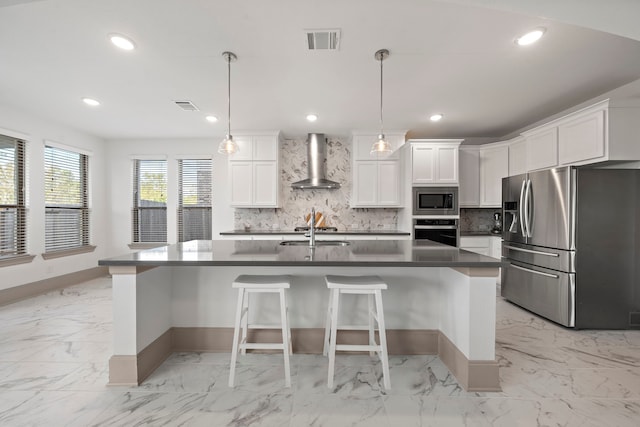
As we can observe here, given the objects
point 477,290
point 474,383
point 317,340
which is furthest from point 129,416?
point 477,290

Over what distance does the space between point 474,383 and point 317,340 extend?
1134 mm

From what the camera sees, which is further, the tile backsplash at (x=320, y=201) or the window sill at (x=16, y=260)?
the tile backsplash at (x=320, y=201)

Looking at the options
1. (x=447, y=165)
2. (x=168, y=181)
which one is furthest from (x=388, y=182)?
(x=168, y=181)

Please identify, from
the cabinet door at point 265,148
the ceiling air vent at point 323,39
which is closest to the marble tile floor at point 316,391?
→ the ceiling air vent at point 323,39

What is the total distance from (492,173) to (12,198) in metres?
6.91

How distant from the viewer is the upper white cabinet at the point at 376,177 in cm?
468

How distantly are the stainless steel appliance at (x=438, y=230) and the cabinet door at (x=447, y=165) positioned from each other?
0.61 meters

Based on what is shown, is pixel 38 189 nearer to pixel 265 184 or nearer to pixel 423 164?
pixel 265 184

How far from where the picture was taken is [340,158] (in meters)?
5.12

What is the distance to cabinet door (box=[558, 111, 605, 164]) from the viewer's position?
2664mm

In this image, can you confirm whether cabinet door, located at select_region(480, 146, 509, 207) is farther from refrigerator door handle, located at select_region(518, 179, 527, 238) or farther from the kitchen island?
the kitchen island

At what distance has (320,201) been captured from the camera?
5160 millimetres

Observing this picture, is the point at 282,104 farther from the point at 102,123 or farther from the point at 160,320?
the point at 102,123

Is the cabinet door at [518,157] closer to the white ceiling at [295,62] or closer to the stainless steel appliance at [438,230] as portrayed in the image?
the white ceiling at [295,62]
